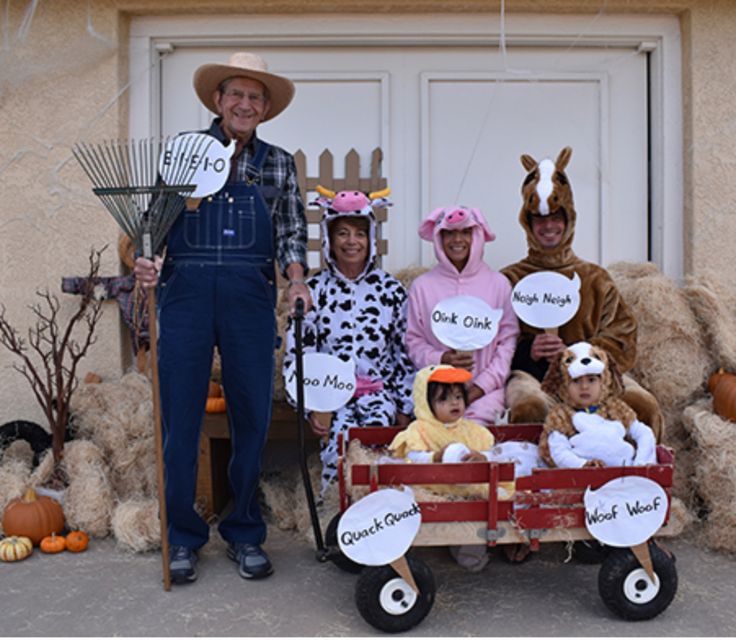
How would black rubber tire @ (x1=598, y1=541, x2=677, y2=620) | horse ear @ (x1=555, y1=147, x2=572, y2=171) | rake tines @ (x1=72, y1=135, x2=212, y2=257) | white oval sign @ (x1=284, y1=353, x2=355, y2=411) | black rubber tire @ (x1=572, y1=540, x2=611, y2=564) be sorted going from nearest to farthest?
black rubber tire @ (x1=598, y1=541, x2=677, y2=620) < rake tines @ (x1=72, y1=135, x2=212, y2=257) < black rubber tire @ (x1=572, y1=540, x2=611, y2=564) < white oval sign @ (x1=284, y1=353, x2=355, y2=411) < horse ear @ (x1=555, y1=147, x2=572, y2=171)

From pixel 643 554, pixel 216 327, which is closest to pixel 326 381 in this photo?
pixel 216 327

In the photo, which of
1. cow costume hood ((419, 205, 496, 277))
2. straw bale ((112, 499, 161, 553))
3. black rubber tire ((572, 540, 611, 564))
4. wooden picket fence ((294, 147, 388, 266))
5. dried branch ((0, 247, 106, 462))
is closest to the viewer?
black rubber tire ((572, 540, 611, 564))

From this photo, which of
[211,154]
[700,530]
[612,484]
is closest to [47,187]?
[211,154]

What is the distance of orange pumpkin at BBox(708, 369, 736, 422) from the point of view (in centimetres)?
441

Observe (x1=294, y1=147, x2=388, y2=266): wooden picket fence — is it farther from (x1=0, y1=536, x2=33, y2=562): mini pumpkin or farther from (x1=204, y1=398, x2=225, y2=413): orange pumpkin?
(x1=0, y1=536, x2=33, y2=562): mini pumpkin

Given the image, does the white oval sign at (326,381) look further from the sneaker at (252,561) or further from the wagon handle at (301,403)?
the sneaker at (252,561)

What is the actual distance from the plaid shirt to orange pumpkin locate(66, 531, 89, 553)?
5.48ft

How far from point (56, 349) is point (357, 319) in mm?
1872

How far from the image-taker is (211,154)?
3.57 metres

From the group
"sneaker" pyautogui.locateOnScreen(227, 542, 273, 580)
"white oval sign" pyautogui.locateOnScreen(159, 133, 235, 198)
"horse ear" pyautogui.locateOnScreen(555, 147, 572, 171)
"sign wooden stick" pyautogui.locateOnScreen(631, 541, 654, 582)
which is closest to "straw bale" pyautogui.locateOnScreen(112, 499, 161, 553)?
"sneaker" pyautogui.locateOnScreen(227, 542, 273, 580)

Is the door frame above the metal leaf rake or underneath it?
above

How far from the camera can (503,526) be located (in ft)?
10.5

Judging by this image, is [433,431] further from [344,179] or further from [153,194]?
[344,179]

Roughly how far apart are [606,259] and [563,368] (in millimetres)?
2197
